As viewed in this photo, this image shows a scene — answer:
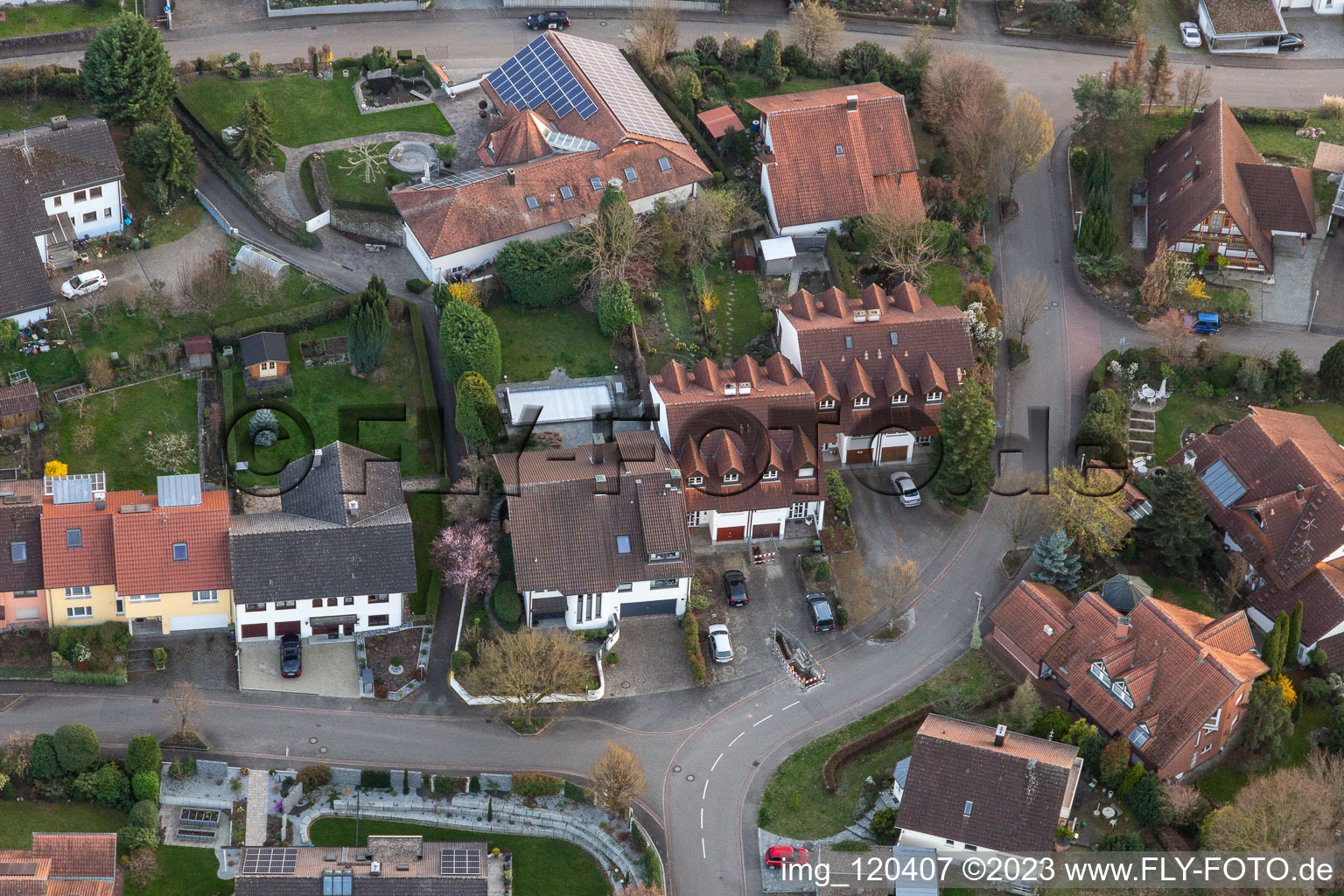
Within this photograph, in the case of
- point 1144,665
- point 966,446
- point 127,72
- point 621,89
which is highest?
point 127,72

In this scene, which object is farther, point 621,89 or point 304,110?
point 621,89

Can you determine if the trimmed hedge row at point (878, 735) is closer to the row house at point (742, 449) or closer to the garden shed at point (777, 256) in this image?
the row house at point (742, 449)

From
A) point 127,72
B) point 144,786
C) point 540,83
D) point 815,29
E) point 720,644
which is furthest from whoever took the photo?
point 815,29

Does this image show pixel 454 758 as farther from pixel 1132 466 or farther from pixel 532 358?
pixel 1132 466

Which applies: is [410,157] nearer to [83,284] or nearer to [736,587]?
[83,284]

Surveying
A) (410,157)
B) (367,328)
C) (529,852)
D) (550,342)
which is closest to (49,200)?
(367,328)

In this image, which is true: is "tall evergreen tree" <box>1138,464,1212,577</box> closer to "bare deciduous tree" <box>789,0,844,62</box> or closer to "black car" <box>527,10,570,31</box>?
"bare deciduous tree" <box>789,0,844,62</box>

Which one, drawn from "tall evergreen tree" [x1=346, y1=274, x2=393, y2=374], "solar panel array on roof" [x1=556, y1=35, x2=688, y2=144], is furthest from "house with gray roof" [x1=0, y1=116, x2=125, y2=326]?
"solar panel array on roof" [x1=556, y1=35, x2=688, y2=144]
